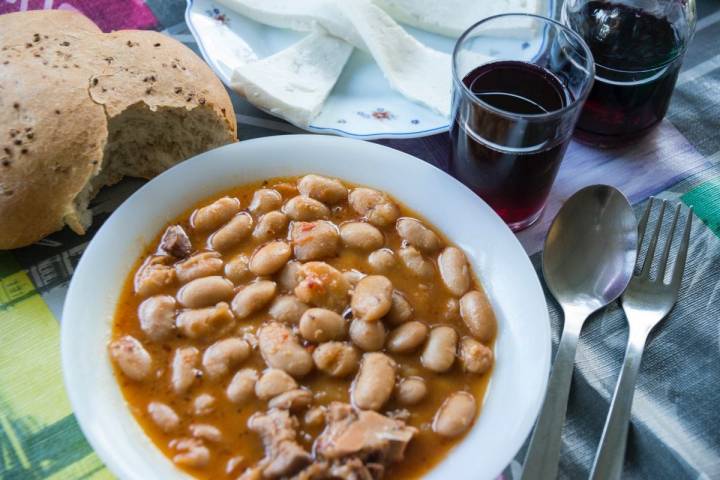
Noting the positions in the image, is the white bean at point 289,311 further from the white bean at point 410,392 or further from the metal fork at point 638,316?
the metal fork at point 638,316

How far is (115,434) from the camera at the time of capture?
183 cm

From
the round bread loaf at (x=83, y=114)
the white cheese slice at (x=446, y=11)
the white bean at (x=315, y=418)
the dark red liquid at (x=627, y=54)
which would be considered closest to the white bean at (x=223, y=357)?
the white bean at (x=315, y=418)

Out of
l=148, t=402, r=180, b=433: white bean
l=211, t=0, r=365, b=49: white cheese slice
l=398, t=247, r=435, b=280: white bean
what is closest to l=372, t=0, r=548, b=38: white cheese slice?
l=211, t=0, r=365, b=49: white cheese slice

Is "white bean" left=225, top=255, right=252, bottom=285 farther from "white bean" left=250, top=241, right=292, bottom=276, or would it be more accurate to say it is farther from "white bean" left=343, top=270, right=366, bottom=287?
"white bean" left=343, top=270, right=366, bottom=287

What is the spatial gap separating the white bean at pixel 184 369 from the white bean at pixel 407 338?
491mm

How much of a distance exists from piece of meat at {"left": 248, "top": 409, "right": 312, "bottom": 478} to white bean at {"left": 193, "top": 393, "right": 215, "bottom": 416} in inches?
4.0

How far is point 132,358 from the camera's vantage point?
6.36 feet

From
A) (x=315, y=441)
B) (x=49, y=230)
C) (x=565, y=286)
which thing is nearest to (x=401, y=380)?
(x=315, y=441)

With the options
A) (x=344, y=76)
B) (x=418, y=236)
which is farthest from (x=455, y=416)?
(x=344, y=76)

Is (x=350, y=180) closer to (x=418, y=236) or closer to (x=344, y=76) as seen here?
(x=418, y=236)

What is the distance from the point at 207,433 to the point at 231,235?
57cm

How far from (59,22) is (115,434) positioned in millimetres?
1388

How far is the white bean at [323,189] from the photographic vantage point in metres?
2.29

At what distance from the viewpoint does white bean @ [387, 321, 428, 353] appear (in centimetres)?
198
